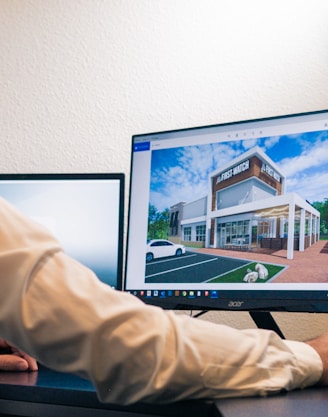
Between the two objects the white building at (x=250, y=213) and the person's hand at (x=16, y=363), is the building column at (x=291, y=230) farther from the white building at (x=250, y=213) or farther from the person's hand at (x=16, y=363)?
the person's hand at (x=16, y=363)

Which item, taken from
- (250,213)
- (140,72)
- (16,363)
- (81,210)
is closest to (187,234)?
(250,213)

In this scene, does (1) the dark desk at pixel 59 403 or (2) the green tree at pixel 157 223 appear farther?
(2) the green tree at pixel 157 223

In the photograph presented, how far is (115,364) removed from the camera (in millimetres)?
515

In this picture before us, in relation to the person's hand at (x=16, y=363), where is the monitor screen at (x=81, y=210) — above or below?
above

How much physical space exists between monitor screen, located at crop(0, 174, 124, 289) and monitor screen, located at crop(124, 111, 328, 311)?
0.06 m

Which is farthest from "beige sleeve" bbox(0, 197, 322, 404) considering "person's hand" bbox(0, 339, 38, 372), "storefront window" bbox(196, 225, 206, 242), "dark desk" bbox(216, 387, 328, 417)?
"storefront window" bbox(196, 225, 206, 242)

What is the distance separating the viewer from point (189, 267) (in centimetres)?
109

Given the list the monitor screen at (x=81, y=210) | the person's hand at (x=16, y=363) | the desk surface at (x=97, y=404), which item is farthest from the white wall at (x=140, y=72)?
the desk surface at (x=97, y=404)

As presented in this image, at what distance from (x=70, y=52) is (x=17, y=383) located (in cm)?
101

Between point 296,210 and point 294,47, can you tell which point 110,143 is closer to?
point 294,47

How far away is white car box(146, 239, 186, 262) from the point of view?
111 centimetres

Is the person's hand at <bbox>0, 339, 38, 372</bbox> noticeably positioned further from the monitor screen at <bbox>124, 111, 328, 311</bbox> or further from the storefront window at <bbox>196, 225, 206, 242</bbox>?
the storefront window at <bbox>196, 225, 206, 242</bbox>

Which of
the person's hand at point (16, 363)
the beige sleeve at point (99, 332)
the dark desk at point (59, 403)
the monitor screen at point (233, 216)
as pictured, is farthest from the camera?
the monitor screen at point (233, 216)

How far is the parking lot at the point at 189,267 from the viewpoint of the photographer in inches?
41.8
